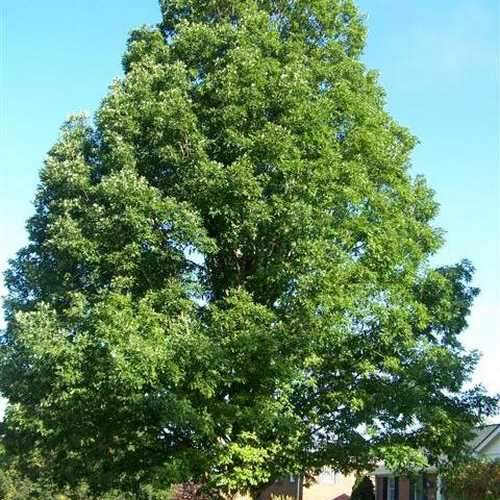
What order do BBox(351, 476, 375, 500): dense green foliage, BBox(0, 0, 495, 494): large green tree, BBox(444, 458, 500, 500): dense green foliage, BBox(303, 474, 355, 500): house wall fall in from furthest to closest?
BBox(303, 474, 355, 500): house wall → BBox(351, 476, 375, 500): dense green foliage → BBox(444, 458, 500, 500): dense green foliage → BBox(0, 0, 495, 494): large green tree

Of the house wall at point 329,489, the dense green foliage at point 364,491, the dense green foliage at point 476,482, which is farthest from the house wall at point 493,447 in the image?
the house wall at point 329,489

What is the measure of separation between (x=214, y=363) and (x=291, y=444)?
10.1 feet

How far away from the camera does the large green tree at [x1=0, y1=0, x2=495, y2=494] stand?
1566 centimetres

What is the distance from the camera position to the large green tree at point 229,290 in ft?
51.4

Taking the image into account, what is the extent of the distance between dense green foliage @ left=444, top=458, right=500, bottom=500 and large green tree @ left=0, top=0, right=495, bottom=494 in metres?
1.86

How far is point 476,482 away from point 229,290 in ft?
28.1

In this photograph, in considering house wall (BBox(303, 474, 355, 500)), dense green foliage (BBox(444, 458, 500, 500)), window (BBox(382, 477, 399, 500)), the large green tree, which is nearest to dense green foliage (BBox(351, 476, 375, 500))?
window (BBox(382, 477, 399, 500))

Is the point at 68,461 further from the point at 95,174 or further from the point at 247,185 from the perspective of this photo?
the point at 247,185

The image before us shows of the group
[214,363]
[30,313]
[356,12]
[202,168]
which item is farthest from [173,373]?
[356,12]

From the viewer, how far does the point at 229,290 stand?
Result: 17.2 metres

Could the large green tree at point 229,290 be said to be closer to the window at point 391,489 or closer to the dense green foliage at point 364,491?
the dense green foliage at point 364,491

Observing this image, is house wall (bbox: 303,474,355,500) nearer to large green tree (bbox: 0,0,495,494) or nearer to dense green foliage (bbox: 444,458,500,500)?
dense green foliage (bbox: 444,458,500,500)

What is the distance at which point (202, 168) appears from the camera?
1672 cm

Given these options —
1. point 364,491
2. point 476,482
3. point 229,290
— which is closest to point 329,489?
point 364,491
